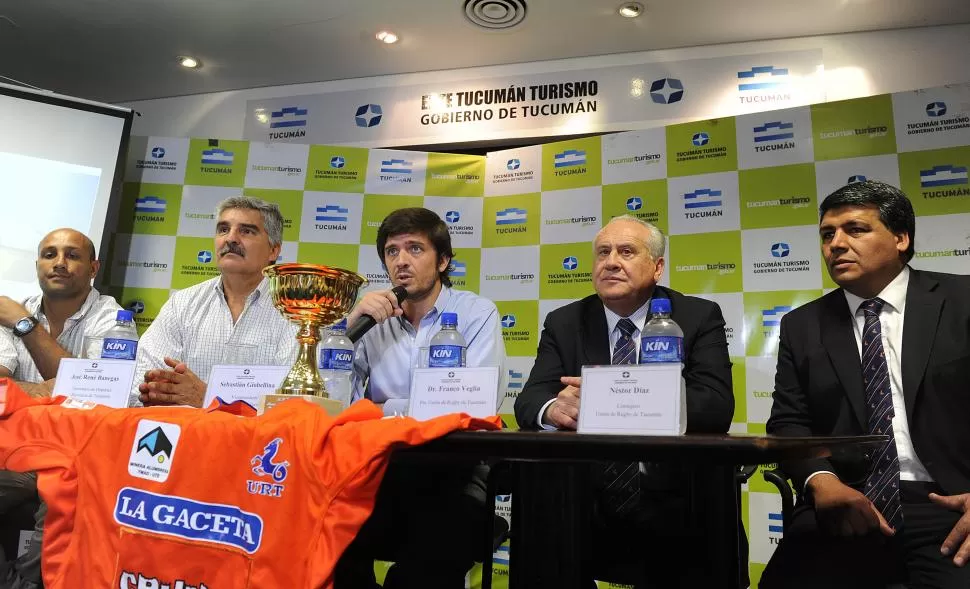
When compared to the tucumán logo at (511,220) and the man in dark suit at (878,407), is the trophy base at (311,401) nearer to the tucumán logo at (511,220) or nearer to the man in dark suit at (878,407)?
the man in dark suit at (878,407)

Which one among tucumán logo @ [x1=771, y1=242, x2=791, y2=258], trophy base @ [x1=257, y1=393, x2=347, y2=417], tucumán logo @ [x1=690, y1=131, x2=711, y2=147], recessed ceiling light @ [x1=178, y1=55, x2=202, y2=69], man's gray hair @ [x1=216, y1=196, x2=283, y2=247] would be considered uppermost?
recessed ceiling light @ [x1=178, y1=55, x2=202, y2=69]

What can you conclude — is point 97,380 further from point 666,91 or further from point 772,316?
point 666,91

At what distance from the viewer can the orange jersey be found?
101 cm

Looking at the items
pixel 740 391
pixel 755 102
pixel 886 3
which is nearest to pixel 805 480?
pixel 740 391

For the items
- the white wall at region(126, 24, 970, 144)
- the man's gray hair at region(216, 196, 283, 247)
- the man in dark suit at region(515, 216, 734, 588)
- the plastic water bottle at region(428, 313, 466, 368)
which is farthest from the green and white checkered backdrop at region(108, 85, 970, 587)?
the plastic water bottle at region(428, 313, 466, 368)

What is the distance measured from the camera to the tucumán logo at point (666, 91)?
3.71 m

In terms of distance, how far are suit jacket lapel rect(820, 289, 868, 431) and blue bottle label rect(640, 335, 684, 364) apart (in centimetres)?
90

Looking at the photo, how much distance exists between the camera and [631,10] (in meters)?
3.49

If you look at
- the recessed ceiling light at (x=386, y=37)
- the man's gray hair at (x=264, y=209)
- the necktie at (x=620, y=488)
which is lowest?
the necktie at (x=620, y=488)

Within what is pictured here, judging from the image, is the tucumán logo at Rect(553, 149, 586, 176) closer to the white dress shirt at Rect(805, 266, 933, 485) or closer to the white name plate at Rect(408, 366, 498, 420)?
the white dress shirt at Rect(805, 266, 933, 485)

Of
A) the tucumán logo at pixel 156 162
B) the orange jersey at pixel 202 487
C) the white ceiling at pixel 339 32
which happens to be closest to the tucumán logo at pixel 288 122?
the white ceiling at pixel 339 32

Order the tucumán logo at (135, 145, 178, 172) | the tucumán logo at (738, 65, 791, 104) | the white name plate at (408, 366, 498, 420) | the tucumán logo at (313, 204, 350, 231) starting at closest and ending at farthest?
1. the white name plate at (408, 366, 498, 420)
2. the tucumán logo at (738, 65, 791, 104)
3. the tucumán logo at (313, 204, 350, 231)
4. the tucumán logo at (135, 145, 178, 172)

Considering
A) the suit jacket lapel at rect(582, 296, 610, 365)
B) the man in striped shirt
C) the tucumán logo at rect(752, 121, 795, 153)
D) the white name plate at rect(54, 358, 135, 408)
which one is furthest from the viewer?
the tucumán logo at rect(752, 121, 795, 153)

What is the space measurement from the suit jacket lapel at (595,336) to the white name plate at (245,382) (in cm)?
83
